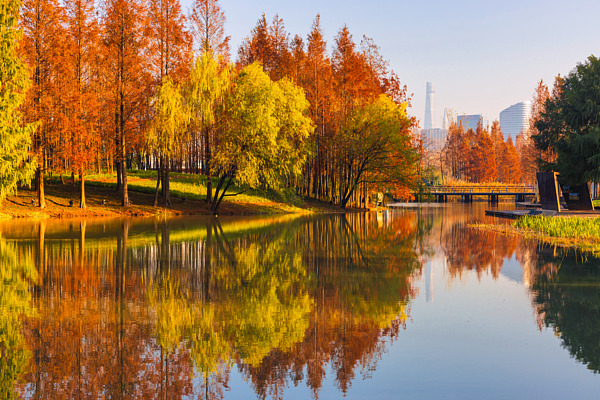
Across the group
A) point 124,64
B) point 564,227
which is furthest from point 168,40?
point 564,227

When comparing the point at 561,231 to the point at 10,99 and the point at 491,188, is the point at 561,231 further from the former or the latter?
the point at 491,188

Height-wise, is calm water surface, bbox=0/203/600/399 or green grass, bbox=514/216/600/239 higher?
green grass, bbox=514/216/600/239

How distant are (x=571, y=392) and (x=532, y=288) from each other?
21.4 ft

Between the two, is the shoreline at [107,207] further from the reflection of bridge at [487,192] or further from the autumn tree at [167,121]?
the reflection of bridge at [487,192]

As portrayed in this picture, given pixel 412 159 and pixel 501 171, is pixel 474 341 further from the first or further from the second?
pixel 501 171

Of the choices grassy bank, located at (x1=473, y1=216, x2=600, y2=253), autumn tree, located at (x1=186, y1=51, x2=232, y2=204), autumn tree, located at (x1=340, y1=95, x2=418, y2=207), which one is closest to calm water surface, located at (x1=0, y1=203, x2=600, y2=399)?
grassy bank, located at (x1=473, y1=216, x2=600, y2=253)

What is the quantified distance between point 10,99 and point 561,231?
26.0 m

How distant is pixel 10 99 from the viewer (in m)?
28.9

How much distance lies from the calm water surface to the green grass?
655 centimetres

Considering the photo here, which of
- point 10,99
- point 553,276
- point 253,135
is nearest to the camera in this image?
point 553,276

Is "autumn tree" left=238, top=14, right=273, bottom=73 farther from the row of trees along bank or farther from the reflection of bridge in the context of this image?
the reflection of bridge

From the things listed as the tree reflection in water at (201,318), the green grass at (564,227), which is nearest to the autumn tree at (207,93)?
the green grass at (564,227)

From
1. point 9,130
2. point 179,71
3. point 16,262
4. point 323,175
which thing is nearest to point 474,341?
point 16,262

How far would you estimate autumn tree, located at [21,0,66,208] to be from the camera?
109 ft
